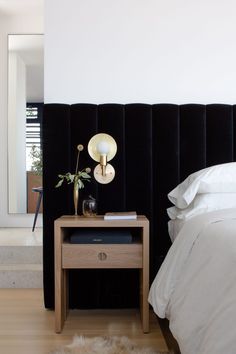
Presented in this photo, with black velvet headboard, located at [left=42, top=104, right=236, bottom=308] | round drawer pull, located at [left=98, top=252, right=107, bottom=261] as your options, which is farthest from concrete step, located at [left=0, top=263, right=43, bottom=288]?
round drawer pull, located at [left=98, top=252, right=107, bottom=261]

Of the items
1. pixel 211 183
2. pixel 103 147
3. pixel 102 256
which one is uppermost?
pixel 103 147

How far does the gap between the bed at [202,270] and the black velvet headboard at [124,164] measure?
0.19 metres

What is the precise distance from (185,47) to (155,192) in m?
1.01

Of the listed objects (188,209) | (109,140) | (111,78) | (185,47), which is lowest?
(188,209)

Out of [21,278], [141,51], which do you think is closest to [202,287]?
[141,51]

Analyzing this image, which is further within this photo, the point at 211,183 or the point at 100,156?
the point at 100,156

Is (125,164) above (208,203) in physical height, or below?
above

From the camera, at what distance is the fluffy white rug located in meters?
2.01

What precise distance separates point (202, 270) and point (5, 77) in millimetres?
4012

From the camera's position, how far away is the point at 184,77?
9.57 ft

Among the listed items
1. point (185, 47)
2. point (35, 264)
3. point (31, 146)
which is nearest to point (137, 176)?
point (185, 47)

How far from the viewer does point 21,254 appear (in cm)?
369

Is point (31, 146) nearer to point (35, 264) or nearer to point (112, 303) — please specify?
point (35, 264)

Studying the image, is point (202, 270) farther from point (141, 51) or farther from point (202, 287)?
point (141, 51)
